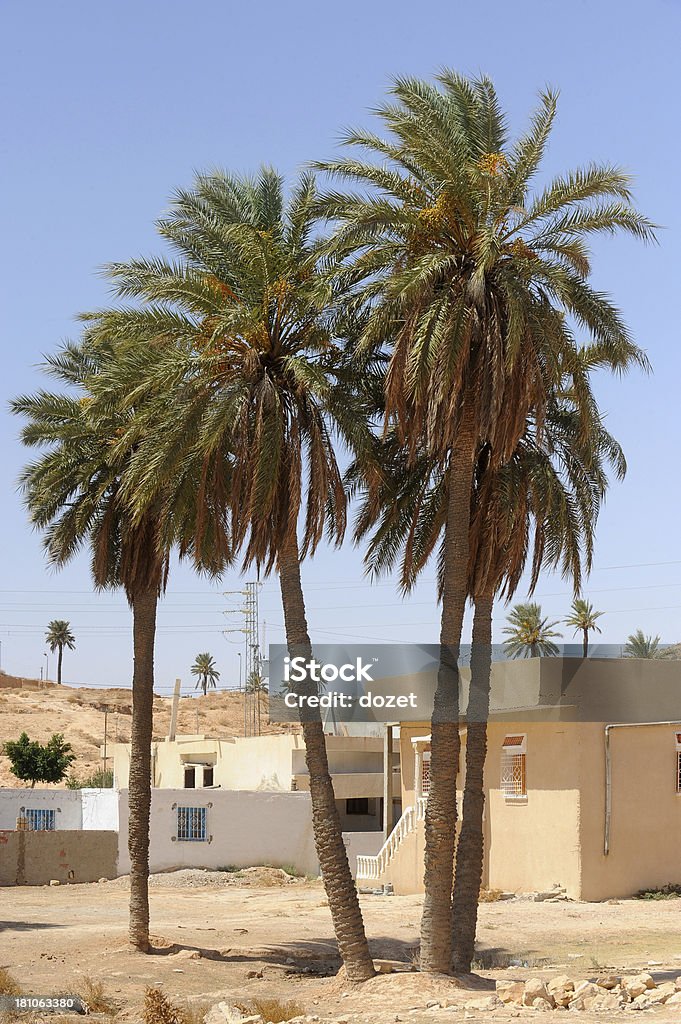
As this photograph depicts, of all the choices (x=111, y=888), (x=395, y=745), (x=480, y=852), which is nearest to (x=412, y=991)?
(x=480, y=852)

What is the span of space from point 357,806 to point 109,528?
29.4m

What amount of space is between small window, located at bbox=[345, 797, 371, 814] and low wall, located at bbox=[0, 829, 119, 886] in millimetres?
11702

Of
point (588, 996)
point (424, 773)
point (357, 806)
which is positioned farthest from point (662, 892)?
point (357, 806)

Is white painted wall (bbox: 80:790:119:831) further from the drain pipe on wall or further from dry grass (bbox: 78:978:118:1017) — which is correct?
dry grass (bbox: 78:978:118:1017)

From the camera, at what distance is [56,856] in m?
38.7

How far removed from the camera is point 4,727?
8412 centimetres

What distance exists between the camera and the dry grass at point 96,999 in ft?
55.3

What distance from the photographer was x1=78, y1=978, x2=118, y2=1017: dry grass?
16859mm

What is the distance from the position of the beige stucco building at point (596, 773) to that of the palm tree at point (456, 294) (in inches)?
440

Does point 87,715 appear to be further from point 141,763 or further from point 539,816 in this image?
point 141,763

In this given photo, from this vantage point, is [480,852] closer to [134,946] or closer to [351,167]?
[134,946]

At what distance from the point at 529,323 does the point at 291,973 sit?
459 inches

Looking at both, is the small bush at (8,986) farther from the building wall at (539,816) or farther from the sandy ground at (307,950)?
the building wall at (539,816)

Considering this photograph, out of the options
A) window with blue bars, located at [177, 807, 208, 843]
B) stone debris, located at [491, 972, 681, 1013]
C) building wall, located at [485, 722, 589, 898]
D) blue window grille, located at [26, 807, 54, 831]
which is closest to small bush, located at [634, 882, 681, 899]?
building wall, located at [485, 722, 589, 898]
